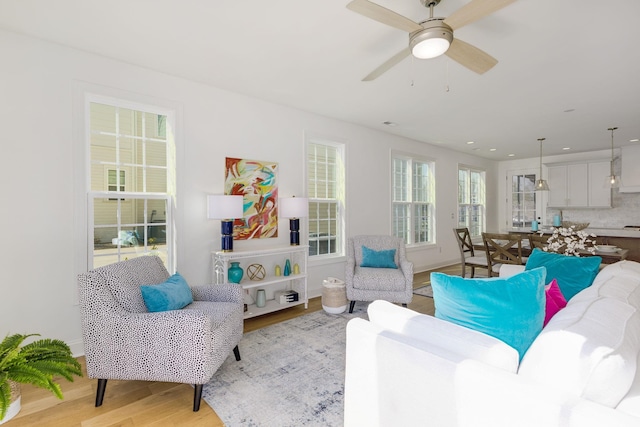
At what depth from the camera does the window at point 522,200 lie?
802cm

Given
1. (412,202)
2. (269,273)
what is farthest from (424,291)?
(269,273)

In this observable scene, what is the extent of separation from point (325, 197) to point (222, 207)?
1902 mm

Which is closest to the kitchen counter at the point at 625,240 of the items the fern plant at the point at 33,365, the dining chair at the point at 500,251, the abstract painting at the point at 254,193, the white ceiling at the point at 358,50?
the dining chair at the point at 500,251

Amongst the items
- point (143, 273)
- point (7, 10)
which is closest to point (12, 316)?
point (143, 273)

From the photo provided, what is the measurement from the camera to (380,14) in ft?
5.65

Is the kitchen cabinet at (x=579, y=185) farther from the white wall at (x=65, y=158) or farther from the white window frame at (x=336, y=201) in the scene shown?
the white wall at (x=65, y=158)

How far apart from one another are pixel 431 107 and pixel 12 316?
4.83 m

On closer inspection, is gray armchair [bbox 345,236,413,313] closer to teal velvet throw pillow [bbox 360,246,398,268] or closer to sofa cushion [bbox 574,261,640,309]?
teal velvet throw pillow [bbox 360,246,398,268]

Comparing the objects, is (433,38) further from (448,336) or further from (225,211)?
(225,211)

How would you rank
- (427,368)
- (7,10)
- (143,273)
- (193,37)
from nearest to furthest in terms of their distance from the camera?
(427,368) → (7,10) → (143,273) → (193,37)

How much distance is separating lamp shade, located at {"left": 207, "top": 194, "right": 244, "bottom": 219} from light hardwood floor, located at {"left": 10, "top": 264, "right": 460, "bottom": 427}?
1.57 m

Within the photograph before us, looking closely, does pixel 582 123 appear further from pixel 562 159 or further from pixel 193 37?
pixel 193 37

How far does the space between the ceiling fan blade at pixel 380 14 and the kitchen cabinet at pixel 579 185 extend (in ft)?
23.6

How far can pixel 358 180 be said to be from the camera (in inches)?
201
